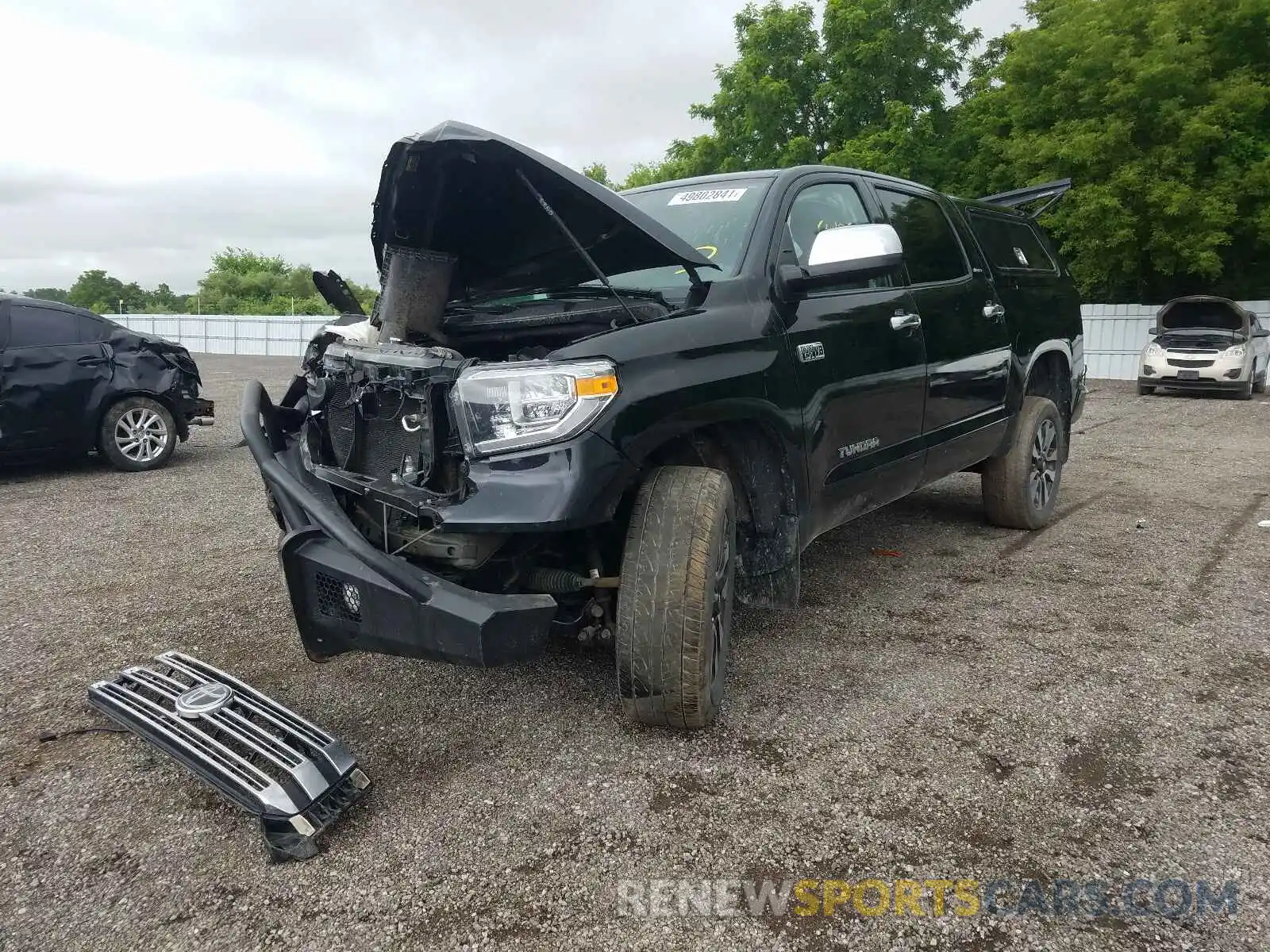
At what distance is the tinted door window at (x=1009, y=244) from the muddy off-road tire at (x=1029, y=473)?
0.82 m

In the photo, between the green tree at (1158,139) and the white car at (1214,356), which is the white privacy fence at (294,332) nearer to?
the green tree at (1158,139)

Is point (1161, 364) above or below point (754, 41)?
below

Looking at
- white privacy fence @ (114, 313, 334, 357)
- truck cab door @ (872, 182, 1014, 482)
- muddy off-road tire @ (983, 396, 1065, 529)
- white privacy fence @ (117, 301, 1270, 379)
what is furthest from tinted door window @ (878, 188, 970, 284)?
white privacy fence @ (114, 313, 334, 357)

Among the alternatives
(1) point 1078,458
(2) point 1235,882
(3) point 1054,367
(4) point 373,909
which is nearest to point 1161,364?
(1) point 1078,458

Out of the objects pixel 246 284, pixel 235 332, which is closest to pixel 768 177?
pixel 235 332

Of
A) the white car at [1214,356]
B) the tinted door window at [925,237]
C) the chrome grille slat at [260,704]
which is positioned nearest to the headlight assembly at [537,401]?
the chrome grille slat at [260,704]

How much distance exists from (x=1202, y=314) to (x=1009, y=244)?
1363cm

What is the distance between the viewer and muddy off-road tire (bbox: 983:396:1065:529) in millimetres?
5160

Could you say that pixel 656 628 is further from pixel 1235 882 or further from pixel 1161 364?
pixel 1161 364

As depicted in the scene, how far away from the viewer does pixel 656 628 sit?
8.54 feet

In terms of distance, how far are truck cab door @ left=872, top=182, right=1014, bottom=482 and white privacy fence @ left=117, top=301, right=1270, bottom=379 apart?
17.6 meters

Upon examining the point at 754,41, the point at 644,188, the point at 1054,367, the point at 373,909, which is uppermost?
the point at 754,41

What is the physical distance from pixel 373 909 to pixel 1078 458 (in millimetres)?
7948

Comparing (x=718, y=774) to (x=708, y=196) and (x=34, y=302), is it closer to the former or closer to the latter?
(x=708, y=196)
